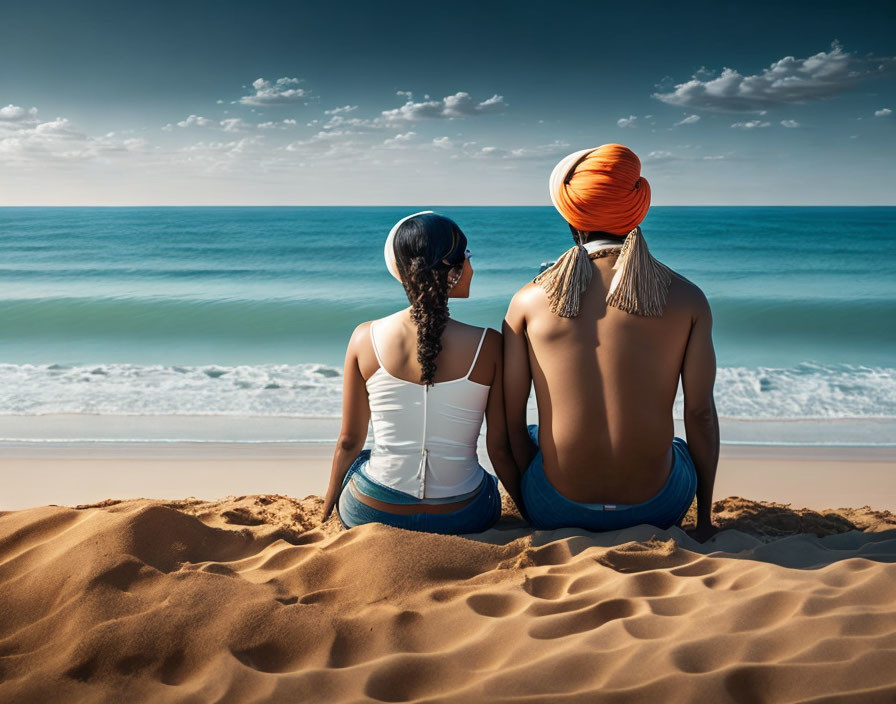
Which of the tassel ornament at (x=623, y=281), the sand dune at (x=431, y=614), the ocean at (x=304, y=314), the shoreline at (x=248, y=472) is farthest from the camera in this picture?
the ocean at (x=304, y=314)

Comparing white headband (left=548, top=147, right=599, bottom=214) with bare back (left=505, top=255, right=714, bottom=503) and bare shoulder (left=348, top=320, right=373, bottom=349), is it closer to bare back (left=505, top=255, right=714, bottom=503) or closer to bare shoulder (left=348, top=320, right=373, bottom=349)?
bare back (left=505, top=255, right=714, bottom=503)

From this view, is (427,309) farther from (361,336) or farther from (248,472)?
(248,472)

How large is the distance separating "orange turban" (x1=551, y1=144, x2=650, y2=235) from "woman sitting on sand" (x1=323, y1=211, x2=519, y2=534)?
414mm

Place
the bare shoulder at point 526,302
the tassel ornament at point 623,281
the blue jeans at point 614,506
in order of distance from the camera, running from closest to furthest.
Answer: the tassel ornament at point 623,281 < the bare shoulder at point 526,302 < the blue jeans at point 614,506

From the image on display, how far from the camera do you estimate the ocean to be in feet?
19.4

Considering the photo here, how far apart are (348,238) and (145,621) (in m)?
27.7

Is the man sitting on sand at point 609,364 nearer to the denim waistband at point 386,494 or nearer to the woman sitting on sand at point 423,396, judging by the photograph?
the woman sitting on sand at point 423,396

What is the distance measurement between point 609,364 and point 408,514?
2.81ft

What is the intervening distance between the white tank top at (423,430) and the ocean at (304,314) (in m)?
2.51

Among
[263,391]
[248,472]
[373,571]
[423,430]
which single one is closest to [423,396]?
[423,430]

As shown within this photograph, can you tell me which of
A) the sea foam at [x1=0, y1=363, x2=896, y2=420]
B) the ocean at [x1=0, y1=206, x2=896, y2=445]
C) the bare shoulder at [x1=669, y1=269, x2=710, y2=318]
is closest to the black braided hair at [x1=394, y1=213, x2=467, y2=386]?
the bare shoulder at [x1=669, y1=269, x2=710, y2=318]

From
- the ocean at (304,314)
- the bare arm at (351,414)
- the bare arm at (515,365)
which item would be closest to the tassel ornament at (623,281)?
the bare arm at (515,365)

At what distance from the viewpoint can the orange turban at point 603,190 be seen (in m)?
2.43

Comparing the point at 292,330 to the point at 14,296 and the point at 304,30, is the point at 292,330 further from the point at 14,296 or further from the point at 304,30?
the point at 304,30
